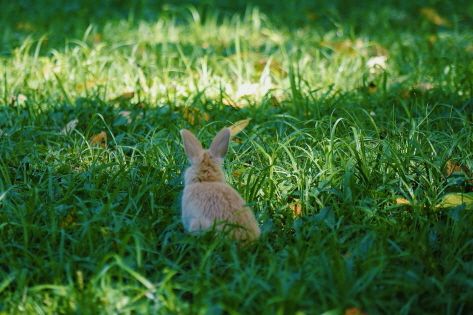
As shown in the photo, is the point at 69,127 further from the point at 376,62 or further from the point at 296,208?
the point at 376,62

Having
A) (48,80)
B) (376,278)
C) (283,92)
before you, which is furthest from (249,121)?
(376,278)

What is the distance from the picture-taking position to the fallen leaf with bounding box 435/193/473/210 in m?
3.37

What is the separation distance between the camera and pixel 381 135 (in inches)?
169

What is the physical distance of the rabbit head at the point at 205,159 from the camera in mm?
3404

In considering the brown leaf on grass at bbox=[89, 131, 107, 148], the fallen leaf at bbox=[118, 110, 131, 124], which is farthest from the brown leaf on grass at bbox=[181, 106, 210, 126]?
the brown leaf on grass at bbox=[89, 131, 107, 148]

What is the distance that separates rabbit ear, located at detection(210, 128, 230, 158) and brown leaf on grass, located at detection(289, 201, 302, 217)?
38 cm

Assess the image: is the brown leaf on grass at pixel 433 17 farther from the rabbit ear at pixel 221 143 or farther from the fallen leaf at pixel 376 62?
the rabbit ear at pixel 221 143

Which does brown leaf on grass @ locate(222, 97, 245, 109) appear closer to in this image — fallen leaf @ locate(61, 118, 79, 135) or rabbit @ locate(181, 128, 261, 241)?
fallen leaf @ locate(61, 118, 79, 135)

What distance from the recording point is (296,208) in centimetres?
351

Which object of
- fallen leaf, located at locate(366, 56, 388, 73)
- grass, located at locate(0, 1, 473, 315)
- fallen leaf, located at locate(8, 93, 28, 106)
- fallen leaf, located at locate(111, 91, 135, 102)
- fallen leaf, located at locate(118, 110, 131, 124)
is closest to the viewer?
grass, located at locate(0, 1, 473, 315)

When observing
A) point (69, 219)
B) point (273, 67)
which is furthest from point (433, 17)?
point (69, 219)

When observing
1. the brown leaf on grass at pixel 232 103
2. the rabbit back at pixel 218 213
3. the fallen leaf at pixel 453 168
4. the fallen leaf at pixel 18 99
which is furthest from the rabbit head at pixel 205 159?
the fallen leaf at pixel 18 99

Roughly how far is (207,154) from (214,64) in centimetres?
Result: 205

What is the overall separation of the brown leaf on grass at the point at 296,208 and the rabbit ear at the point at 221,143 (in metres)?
0.38
